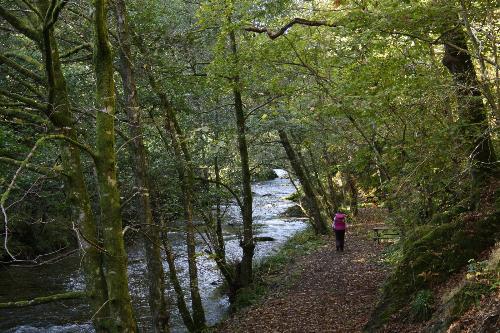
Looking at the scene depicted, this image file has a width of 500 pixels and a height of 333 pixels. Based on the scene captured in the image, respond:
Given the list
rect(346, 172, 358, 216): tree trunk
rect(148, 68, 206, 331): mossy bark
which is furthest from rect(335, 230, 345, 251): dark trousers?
rect(346, 172, 358, 216): tree trunk

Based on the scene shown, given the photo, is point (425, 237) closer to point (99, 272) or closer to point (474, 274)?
point (474, 274)

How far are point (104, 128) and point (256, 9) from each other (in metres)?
6.08

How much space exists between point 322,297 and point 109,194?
7.95 metres

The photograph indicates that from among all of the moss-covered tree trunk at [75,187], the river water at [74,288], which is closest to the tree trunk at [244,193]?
the river water at [74,288]

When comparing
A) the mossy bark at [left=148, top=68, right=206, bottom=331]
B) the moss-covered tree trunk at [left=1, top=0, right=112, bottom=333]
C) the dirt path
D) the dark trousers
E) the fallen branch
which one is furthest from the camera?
the dark trousers

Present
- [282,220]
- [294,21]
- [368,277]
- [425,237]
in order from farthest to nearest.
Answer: [282,220], [368,277], [294,21], [425,237]

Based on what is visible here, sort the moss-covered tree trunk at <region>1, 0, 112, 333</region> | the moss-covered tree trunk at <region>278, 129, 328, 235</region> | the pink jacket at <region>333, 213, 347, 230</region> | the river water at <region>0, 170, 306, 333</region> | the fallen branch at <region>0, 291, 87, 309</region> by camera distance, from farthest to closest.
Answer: the moss-covered tree trunk at <region>278, 129, 328, 235</region>, the pink jacket at <region>333, 213, 347, 230</region>, the river water at <region>0, 170, 306, 333</region>, the moss-covered tree trunk at <region>1, 0, 112, 333</region>, the fallen branch at <region>0, 291, 87, 309</region>

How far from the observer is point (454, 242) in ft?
24.4

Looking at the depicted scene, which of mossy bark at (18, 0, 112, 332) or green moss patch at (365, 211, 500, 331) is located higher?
mossy bark at (18, 0, 112, 332)

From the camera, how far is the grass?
44.0ft

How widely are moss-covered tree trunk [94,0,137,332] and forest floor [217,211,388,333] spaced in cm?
512

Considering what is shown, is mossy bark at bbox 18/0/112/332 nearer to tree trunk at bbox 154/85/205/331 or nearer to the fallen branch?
the fallen branch

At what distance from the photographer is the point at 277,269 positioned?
16.5m

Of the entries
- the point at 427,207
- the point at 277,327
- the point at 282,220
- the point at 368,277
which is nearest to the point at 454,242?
the point at 427,207
